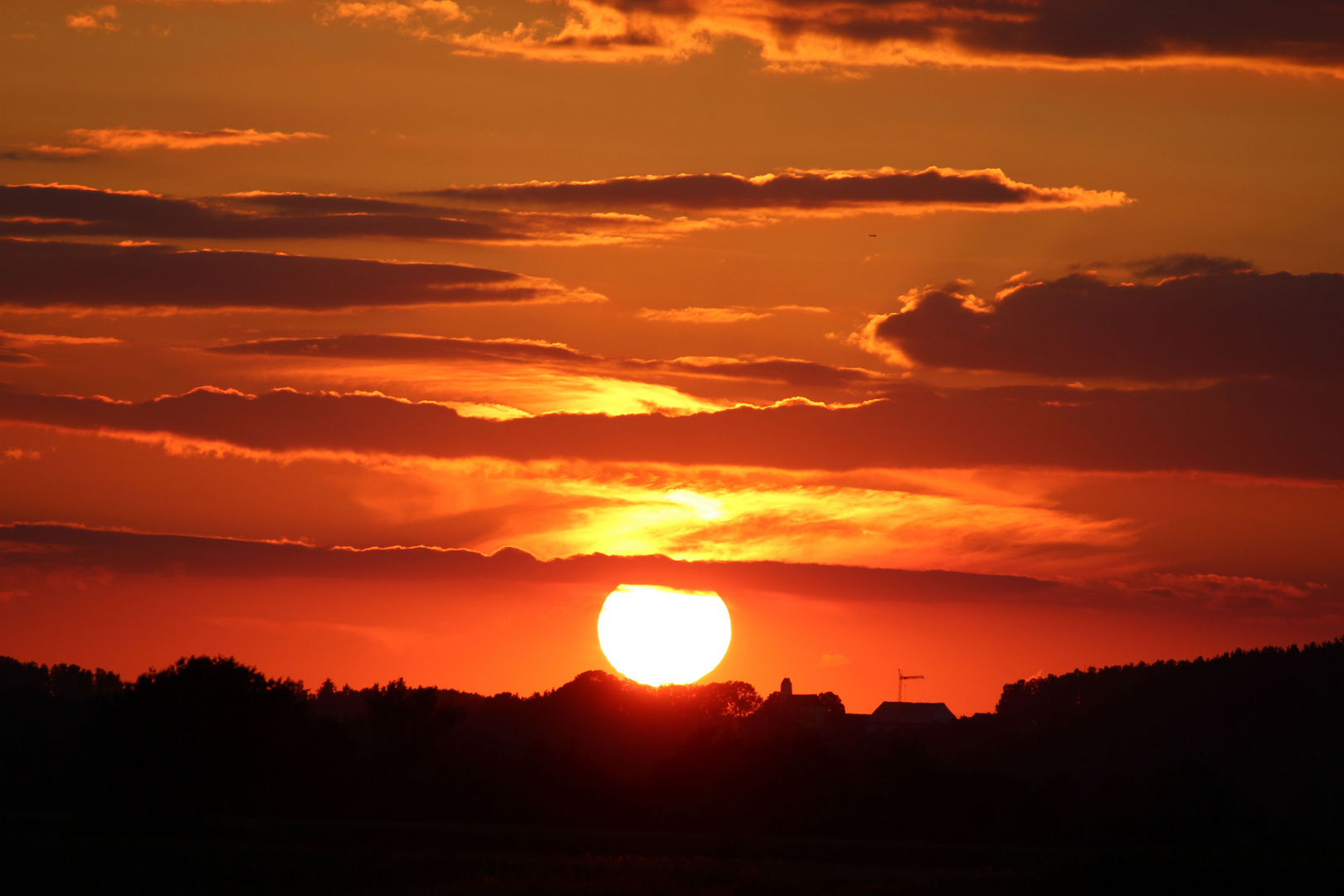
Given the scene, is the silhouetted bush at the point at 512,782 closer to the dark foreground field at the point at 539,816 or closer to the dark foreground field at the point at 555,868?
the dark foreground field at the point at 539,816

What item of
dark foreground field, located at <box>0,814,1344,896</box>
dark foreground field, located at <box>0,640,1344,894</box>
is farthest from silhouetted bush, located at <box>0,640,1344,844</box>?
dark foreground field, located at <box>0,814,1344,896</box>

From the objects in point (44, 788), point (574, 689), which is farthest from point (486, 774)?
point (574, 689)

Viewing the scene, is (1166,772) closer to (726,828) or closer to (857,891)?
(726,828)

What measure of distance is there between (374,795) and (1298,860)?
2672 inches

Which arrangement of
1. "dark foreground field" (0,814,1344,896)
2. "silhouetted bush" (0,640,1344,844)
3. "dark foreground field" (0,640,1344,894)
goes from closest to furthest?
"dark foreground field" (0,814,1344,896)
"dark foreground field" (0,640,1344,894)
"silhouetted bush" (0,640,1344,844)

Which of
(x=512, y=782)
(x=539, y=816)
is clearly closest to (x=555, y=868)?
(x=539, y=816)

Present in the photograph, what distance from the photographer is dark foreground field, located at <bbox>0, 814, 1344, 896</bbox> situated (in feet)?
208

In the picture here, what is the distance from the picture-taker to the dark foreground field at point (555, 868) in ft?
208

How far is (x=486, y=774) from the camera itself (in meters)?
118

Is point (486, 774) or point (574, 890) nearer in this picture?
point (574, 890)

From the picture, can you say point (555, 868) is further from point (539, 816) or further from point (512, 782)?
point (512, 782)

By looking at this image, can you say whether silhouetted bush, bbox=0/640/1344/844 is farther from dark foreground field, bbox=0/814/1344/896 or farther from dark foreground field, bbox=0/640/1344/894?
dark foreground field, bbox=0/814/1344/896

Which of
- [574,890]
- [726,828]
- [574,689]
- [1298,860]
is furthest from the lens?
[574,689]

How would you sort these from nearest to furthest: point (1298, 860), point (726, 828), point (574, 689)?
point (1298, 860) → point (726, 828) → point (574, 689)
